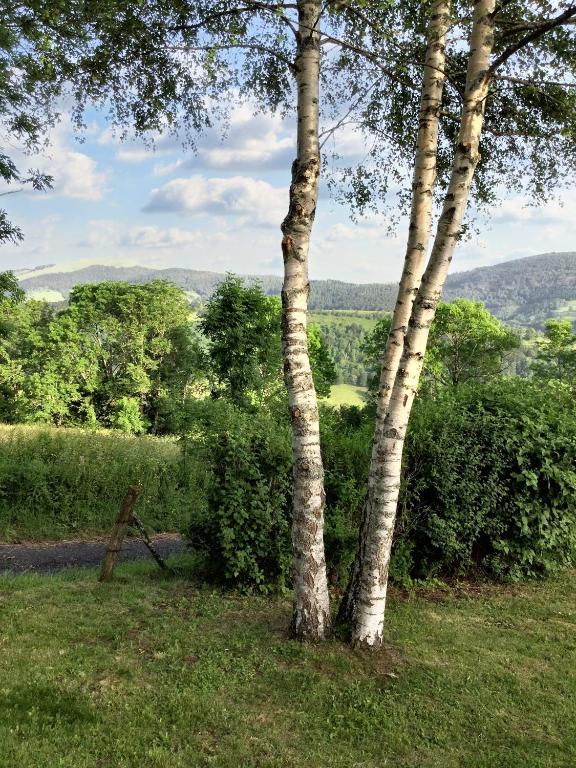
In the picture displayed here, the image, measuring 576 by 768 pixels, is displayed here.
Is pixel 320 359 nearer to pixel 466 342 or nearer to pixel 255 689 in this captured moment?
pixel 466 342

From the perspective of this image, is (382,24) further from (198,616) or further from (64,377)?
(64,377)

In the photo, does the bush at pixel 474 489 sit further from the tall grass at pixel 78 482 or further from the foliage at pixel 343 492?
the tall grass at pixel 78 482

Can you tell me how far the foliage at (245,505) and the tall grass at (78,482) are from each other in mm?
5527

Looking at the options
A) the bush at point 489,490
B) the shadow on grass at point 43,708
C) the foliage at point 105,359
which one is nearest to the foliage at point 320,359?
the foliage at point 105,359

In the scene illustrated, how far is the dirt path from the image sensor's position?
11.5 metres

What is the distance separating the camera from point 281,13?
5.10 metres

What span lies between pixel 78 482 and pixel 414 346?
12.2 m

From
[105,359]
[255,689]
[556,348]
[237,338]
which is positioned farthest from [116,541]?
[556,348]

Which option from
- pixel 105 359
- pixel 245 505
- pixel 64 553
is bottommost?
pixel 64 553

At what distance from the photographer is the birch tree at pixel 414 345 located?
576 cm

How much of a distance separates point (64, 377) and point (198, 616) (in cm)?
3594

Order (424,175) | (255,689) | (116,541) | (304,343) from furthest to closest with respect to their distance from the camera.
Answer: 1. (116,541)
2. (424,175)
3. (304,343)
4. (255,689)

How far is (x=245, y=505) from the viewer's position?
7859mm

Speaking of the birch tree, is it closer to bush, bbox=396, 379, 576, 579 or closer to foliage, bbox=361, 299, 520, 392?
bush, bbox=396, 379, 576, 579
